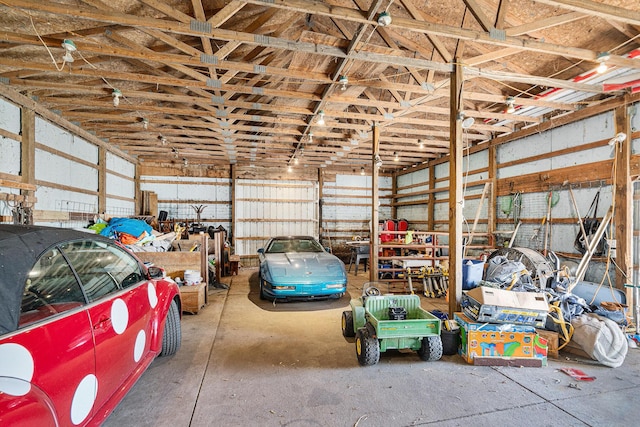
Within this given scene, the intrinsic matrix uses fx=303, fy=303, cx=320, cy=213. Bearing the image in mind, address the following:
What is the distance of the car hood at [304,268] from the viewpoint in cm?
505

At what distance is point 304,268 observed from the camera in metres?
5.31

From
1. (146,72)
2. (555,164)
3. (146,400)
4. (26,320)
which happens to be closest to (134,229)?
(146,72)

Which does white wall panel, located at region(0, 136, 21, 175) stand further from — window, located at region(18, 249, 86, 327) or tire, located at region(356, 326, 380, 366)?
tire, located at region(356, 326, 380, 366)

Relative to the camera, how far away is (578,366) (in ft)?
10.4

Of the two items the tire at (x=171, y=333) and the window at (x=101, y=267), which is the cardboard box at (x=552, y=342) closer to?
the tire at (x=171, y=333)

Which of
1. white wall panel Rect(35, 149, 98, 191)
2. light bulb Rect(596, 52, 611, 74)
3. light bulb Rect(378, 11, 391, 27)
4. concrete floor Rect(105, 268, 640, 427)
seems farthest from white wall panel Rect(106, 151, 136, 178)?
light bulb Rect(596, 52, 611, 74)

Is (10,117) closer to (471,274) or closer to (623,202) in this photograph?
(471,274)

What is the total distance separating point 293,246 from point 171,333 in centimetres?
365

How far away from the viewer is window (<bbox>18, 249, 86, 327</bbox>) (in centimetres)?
146

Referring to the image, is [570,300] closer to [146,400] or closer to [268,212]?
[146,400]

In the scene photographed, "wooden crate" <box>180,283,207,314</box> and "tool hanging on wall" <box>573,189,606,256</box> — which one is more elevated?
"tool hanging on wall" <box>573,189,606,256</box>

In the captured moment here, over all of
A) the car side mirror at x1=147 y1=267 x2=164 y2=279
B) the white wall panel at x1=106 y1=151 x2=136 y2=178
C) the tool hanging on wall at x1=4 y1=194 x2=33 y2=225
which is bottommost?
the car side mirror at x1=147 y1=267 x2=164 y2=279

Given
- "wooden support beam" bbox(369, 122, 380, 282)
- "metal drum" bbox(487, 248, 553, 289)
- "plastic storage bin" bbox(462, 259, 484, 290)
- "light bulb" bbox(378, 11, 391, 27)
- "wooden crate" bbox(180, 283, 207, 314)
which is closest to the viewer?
"light bulb" bbox(378, 11, 391, 27)

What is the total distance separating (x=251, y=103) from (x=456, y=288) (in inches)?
177
